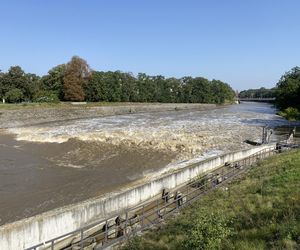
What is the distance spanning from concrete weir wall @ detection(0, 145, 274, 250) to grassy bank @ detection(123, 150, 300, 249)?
2.47 metres

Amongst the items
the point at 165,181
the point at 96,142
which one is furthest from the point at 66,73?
the point at 165,181

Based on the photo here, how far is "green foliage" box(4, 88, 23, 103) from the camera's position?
74438mm

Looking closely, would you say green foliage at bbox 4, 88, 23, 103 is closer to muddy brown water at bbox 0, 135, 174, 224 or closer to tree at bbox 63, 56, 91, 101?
tree at bbox 63, 56, 91, 101

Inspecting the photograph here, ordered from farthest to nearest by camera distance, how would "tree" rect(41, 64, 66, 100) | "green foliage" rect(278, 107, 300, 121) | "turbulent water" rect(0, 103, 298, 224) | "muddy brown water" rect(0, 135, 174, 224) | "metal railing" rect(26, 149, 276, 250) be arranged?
"tree" rect(41, 64, 66, 100) < "green foliage" rect(278, 107, 300, 121) < "turbulent water" rect(0, 103, 298, 224) < "muddy brown water" rect(0, 135, 174, 224) < "metal railing" rect(26, 149, 276, 250)

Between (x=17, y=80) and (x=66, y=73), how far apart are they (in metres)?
18.9

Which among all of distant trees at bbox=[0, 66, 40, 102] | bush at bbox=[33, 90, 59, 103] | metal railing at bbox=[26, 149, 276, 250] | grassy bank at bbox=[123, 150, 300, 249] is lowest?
metal railing at bbox=[26, 149, 276, 250]

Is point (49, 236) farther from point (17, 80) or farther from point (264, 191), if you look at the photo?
point (17, 80)

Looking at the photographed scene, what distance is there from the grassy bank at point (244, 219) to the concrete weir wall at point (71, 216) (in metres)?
2.47

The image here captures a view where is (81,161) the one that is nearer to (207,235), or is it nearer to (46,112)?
(207,235)

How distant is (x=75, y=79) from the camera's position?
92875 mm

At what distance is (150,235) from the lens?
11.2 metres

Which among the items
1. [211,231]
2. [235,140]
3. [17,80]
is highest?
[17,80]

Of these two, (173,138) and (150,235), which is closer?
(150,235)

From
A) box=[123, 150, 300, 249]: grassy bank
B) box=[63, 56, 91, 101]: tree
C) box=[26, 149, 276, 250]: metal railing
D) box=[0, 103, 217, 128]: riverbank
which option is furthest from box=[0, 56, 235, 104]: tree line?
box=[123, 150, 300, 249]: grassy bank
